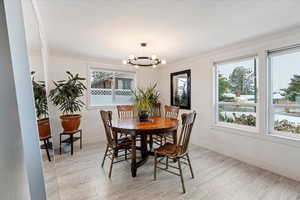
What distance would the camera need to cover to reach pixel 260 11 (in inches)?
70.4

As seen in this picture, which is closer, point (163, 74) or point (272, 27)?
point (272, 27)

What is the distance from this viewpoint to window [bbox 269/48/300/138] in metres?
2.32

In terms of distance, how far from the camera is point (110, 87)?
4.31 m

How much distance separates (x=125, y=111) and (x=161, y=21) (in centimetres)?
220

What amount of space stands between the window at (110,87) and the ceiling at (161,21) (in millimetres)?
1220

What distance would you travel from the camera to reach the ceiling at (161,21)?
1650mm

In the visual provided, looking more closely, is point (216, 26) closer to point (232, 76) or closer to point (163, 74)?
point (232, 76)

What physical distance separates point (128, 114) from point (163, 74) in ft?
6.29

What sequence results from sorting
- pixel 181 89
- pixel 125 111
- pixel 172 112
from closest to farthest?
pixel 172 112
pixel 125 111
pixel 181 89

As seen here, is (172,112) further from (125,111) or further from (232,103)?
(232,103)

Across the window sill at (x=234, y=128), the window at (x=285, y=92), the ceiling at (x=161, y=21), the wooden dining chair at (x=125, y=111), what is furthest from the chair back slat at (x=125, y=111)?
the window at (x=285, y=92)

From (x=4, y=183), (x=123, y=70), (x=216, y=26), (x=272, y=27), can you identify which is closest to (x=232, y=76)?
(x=272, y=27)

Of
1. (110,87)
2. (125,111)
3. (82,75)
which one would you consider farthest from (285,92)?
(82,75)

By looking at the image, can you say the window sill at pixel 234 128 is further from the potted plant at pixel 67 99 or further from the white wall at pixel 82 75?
the potted plant at pixel 67 99
